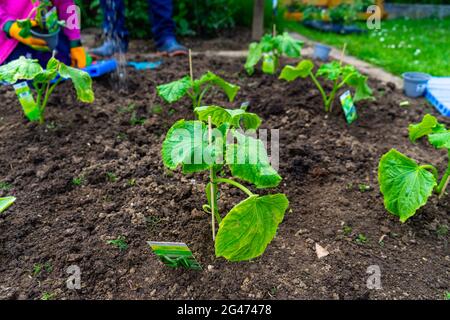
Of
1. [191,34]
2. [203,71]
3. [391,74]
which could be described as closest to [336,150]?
[203,71]

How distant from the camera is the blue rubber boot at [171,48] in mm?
3752

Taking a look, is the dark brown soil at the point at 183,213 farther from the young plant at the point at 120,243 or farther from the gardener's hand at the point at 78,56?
the gardener's hand at the point at 78,56

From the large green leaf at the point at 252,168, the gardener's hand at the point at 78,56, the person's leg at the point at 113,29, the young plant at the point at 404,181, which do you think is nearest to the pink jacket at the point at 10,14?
the gardener's hand at the point at 78,56

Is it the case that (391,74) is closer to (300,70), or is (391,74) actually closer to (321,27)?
(300,70)

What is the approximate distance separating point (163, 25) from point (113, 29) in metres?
0.54

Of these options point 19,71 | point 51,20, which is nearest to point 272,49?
point 51,20

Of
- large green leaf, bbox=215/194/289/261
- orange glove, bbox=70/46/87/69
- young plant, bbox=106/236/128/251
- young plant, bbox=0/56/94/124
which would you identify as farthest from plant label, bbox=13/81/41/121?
large green leaf, bbox=215/194/289/261

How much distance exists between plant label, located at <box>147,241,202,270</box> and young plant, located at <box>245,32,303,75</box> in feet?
6.09

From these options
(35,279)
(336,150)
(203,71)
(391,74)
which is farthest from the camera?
(391,74)

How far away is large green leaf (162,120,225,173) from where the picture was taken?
1339 millimetres

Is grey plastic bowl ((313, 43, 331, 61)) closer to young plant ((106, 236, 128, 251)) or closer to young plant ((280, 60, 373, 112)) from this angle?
young plant ((280, 60, 373, 112))

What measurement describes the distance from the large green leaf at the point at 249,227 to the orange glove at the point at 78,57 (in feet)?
6.76
